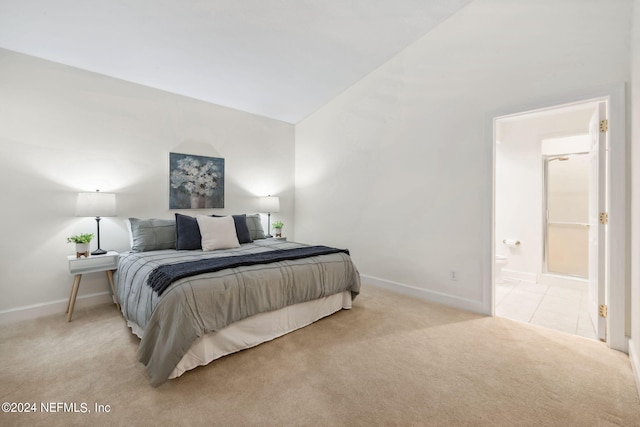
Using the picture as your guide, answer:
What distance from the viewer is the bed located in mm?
1804

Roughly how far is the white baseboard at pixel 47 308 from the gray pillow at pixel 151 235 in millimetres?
722

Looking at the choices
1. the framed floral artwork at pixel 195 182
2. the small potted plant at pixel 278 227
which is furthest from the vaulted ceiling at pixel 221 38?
the small potted plant at pixel 278 227

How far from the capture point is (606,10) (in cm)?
225

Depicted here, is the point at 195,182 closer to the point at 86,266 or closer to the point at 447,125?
the point at 86,266

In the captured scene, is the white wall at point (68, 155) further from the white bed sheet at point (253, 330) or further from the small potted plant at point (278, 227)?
the white bed sheet at point (253, 330)

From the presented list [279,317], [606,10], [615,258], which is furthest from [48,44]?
[615,258]

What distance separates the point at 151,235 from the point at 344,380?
2.58 meters

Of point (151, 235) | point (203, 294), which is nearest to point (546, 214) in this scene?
point (203, 294)

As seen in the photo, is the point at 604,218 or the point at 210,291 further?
the point at 604,218

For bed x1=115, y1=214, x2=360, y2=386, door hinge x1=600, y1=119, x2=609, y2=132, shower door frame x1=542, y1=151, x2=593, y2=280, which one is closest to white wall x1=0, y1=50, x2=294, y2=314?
bed x1=115, y1=214, x2=360, y2=386

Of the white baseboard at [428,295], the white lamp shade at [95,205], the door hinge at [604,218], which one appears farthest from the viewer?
the white baseboard at [428,295]

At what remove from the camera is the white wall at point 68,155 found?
8.85 feet

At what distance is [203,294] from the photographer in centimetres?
191

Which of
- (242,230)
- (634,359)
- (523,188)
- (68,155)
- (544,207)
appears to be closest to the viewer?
(634,359)
